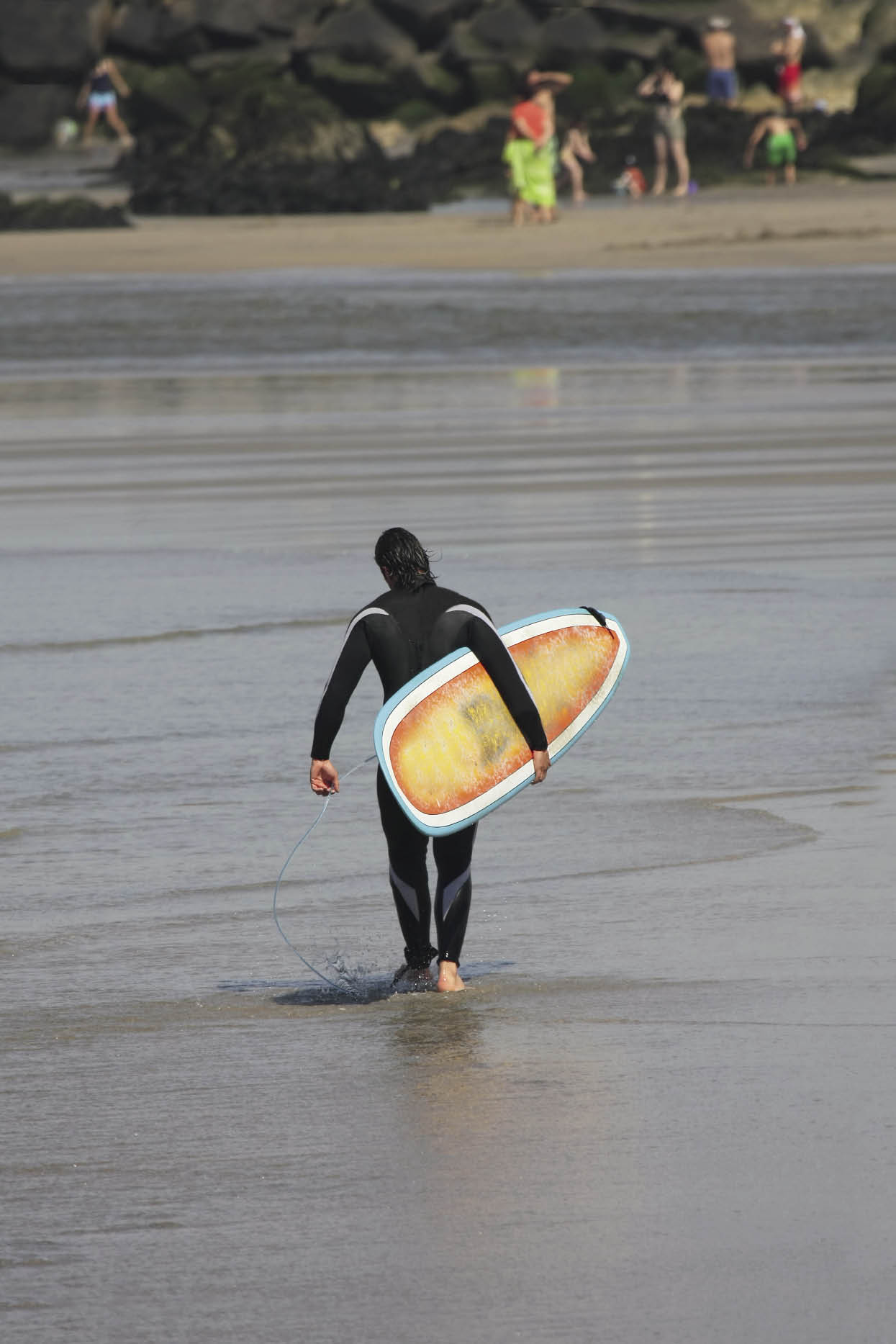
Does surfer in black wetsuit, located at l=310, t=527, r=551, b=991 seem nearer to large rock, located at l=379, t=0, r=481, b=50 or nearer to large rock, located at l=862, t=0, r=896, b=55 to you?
large rock, located at l=862, t=0, r=896, b=55

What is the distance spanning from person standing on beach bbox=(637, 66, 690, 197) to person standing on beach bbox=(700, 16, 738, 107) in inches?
229

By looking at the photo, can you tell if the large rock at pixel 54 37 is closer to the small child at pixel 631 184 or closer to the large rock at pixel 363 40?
the large rock at pixel 363 40

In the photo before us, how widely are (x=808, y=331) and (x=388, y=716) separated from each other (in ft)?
63.0

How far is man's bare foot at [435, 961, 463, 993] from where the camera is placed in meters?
6.37

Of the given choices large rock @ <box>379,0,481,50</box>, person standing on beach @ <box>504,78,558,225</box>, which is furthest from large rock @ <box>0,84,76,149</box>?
person standing on beach @ <box>504,78,558,225</box>

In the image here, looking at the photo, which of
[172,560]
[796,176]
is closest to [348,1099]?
[172,560]

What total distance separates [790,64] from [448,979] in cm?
4943

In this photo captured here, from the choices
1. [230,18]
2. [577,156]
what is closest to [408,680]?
[577,156]

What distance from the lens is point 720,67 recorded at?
5272 centimetres

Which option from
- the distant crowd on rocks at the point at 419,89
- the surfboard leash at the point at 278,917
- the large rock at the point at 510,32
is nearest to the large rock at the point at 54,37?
the distant crowd on rocks at the point at 419,89

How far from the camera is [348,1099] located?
5512mm

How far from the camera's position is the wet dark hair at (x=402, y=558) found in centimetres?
636

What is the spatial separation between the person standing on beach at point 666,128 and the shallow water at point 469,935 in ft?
90.6

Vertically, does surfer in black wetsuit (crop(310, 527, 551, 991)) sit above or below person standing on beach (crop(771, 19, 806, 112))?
above
